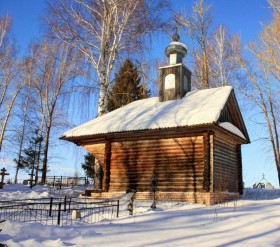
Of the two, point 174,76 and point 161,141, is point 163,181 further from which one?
point 174,76

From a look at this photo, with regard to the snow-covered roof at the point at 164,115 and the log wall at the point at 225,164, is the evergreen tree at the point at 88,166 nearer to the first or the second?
the snow-covered roof at the point at 164,115

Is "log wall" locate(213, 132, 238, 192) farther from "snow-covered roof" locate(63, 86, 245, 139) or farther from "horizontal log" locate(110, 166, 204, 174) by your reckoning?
"snow-covered roof" locate(63, 86, 245, 139)

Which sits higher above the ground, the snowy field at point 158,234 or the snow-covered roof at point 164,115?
the snow-covered roof at point 164,115

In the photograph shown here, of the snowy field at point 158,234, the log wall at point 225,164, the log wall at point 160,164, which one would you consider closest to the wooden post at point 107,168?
the log wall at point 160,164

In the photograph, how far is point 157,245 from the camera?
5.49m

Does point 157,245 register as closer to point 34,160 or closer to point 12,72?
point 12,72

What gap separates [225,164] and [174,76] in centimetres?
558

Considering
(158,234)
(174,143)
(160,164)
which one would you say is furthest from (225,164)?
(158,234)

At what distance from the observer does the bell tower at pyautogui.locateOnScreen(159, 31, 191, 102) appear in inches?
715

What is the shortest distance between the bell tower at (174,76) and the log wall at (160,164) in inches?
151

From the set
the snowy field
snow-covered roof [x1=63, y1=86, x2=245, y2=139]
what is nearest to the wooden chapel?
snow-covered roof [x1=63, y1=86, x2=245, y2=139]

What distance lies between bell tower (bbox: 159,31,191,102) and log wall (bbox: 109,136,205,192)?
3.84 meters

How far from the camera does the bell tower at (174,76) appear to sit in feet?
59.6

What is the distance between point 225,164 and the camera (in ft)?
52.1
